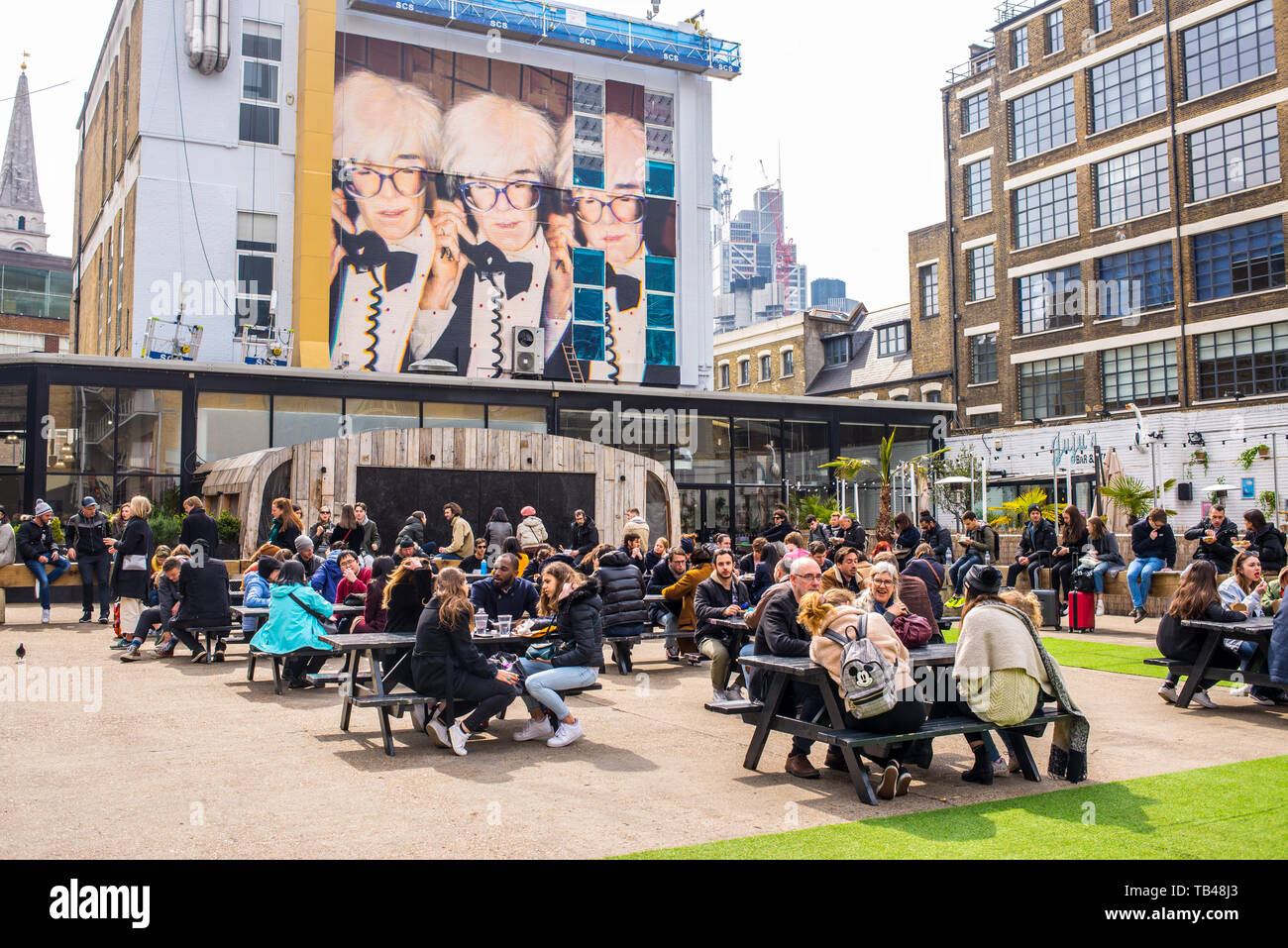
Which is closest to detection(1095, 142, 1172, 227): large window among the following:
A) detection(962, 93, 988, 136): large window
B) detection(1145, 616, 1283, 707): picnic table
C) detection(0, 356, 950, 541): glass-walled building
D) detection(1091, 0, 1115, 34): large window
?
detection(1091, 0, 1115, 34): large window

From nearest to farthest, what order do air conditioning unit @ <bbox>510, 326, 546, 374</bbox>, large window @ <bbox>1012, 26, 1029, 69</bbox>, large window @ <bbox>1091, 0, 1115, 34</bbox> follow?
1. air conditioning unit @ <bbox>510, 326, 546, 374</bbox>
2. large window @ <bbox>1091, 0, 1115, 34</bbox>
3. large window @ <bbox>1012, 26, 1029, 69</bbox>

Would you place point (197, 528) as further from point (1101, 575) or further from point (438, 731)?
point (1101, 575)

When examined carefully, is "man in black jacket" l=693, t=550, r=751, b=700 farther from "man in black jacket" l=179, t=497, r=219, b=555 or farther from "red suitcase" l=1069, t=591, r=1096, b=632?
"man in black jacket" l=179, t=497, r=219, b=555

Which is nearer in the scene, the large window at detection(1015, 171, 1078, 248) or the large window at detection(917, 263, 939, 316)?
the large window at detection(1015, 171, 1078, 248)

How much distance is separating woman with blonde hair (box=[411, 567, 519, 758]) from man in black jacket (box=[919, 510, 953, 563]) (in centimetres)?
1013

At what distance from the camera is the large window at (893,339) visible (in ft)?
158

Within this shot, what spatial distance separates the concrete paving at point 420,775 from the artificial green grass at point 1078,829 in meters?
0.27

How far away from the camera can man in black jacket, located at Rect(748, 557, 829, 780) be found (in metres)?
7.43

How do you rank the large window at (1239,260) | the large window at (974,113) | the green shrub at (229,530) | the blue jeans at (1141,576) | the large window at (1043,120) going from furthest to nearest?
1. the large window at (974,113)
2. the large window at (1043,120)
3. the large window at (1239,260)
4. the green shrub at (229,530)
5. the blue jeans at (1141,576)

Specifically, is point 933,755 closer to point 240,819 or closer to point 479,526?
point 240,819

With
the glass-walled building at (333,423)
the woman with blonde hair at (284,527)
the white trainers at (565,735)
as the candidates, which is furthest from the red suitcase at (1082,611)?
the glass-walled building at (333,423)

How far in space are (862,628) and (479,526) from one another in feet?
52.8

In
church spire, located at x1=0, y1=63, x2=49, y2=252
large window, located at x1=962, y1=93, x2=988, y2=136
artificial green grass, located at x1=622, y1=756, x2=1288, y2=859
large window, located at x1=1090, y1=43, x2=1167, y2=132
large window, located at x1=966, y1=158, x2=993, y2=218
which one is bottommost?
artificial green grass, located at x1=622, y1=756, x2=1288, y2=859

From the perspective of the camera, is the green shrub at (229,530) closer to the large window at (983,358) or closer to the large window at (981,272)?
the large window at (983,358)
